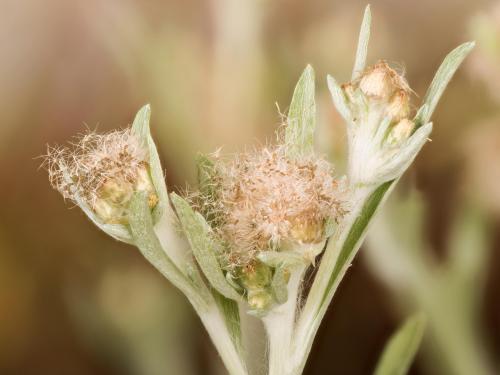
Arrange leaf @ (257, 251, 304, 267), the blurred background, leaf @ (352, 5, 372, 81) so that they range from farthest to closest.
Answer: the blurred background < leaf @ (352, 5, 372, 81) < leaf @ (257, 251, 304, 267)

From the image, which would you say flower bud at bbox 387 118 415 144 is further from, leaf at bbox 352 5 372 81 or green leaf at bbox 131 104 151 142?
green leaf at bbox 131 104 151 142

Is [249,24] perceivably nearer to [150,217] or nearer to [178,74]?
[178,74]

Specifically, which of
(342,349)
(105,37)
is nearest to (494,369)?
(342,349)

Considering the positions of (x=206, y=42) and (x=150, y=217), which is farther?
(x=206, y=42)

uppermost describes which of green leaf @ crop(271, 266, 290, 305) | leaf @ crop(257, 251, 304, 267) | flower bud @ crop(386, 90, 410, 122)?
flower bud @ crop(386, 90, 410, 122)

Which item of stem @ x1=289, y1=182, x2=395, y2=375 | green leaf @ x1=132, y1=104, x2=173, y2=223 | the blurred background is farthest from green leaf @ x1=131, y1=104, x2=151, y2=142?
the blurred background

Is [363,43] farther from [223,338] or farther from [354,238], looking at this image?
[223,338]

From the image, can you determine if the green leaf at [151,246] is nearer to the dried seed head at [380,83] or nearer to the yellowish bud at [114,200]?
the yellowish bud at [114,200]

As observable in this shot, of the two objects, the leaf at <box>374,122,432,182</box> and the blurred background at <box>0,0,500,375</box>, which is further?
the blurred background at <box>0,0,500,375</box>
